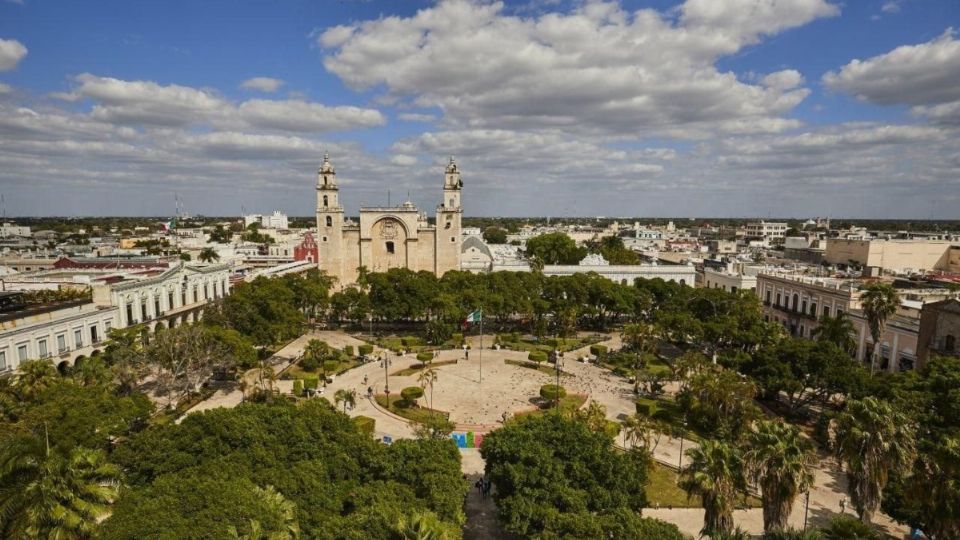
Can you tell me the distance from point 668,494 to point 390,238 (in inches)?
2031

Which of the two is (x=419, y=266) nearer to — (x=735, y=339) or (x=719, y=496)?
(x=735, y=339)

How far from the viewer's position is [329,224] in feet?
216

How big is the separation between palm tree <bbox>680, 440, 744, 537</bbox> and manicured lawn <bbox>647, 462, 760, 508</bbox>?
5.62m

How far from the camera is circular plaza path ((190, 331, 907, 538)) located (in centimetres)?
2125

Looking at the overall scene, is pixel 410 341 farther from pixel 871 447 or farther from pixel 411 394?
pixel 871 447

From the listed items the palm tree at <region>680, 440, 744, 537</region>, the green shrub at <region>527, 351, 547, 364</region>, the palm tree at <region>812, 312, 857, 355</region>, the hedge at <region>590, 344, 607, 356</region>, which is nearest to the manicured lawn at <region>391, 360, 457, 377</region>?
the green shrub at <region>527, 351, 547, 364</region>

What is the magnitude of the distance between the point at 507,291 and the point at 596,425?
27.9 meters

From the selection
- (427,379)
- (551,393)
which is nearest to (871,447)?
(551,393)

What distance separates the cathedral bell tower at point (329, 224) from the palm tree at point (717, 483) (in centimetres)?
5711

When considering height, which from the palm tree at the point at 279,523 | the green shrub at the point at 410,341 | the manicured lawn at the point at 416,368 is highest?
the palm tree at the point at 279,523

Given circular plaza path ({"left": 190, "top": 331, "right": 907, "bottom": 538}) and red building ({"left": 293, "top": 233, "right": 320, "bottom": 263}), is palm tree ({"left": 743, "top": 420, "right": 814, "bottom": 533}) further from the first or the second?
red building ({"left": 293, "top": 233, "right": 320, "bottom": 263})

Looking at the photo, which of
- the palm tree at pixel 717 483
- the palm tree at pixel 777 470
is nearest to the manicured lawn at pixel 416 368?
the palm tree at pixel 717 483

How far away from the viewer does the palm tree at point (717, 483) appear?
14.8 meters

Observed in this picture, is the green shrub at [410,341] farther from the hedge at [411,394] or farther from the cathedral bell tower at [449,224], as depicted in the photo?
the cathedral bell tower at [449,224]
